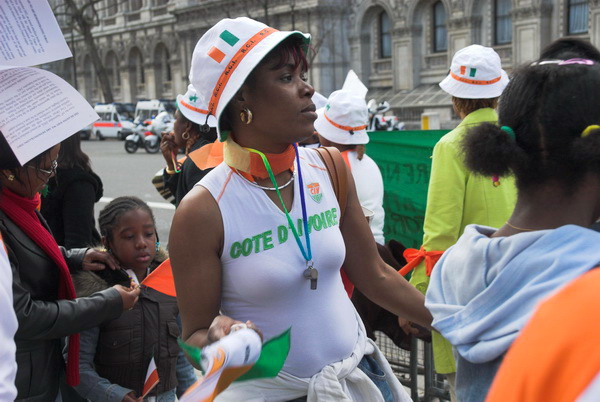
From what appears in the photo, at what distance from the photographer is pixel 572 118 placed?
4.64ft

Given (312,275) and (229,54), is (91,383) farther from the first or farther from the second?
(229,54)

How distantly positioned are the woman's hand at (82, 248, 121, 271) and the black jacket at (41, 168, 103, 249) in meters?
0.74

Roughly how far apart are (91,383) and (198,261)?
3.89 ft

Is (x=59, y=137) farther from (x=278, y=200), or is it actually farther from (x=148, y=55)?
(x=148, y=55)

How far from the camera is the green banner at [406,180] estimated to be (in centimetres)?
498

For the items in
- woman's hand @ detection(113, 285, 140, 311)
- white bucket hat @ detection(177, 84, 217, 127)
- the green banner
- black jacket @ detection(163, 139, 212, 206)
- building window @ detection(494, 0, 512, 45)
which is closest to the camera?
woman's hand @ detection(113, 285, 140, 311)

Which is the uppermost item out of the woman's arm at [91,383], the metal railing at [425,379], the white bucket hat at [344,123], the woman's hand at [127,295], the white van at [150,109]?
the white bucket hat at [344,123]

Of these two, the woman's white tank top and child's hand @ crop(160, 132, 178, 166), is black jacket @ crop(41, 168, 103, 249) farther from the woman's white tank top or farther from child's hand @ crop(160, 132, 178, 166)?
the woman's white tank top

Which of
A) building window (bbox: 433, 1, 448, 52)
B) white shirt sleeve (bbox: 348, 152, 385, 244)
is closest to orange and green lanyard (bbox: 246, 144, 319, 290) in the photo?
white shirt sleeve (bbox: 348, 152, 385, 244)

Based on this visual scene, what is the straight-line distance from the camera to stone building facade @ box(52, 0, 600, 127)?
26.5m

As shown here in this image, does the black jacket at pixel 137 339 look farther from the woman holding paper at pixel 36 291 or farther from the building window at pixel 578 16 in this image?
the building window at pixel 578 16

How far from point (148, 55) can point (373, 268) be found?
1844 inches

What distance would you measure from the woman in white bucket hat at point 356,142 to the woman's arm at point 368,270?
1.99 meters

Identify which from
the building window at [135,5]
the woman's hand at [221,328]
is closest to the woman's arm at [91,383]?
the woman's hand at [221,328]
